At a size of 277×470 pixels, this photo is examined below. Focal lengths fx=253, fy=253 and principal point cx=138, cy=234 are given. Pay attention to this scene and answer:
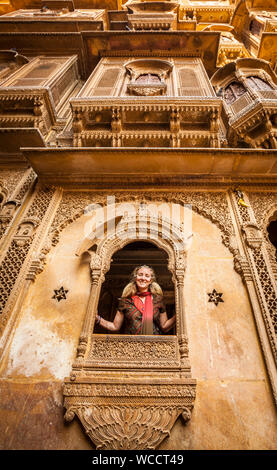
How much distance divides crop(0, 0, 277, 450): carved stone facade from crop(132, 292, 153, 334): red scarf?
1.07 feet

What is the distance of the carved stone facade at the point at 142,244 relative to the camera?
2850 millimetres

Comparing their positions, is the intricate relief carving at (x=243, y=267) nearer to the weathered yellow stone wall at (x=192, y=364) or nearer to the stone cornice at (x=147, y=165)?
the weathered yellow stone wall at (x=192, y=364)

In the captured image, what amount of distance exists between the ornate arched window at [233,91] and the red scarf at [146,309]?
255 inches

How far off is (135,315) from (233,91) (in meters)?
7.42

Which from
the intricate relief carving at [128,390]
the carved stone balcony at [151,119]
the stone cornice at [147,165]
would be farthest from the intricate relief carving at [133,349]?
the carved stone balcony at [151,119]

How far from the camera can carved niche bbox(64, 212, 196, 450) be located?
8.82ft

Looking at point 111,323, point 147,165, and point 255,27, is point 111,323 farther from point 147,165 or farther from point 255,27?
point 255,27

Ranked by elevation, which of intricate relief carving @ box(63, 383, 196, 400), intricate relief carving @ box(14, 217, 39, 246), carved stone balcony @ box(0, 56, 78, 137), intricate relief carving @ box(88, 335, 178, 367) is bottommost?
intricate relief carving @ box(63, 383, 196, 400)

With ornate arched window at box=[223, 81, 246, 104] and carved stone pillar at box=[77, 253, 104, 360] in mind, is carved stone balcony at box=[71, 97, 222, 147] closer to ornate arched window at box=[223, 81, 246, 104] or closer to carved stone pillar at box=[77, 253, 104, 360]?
ornate arched window at box=[223, 81, 246, 104]

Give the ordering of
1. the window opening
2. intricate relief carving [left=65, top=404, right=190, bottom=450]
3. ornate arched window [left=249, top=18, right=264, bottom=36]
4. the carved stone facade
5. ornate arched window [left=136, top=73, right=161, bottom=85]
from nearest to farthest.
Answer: intricate relief carving [left=65, top=404, right=190, bottom=450] < the carved stone facade < the window opening < ornate arched window [left=136, top=73, right=161, bottom=85] < ornate arched window [left=249, top=18, right=264, bottom=36]

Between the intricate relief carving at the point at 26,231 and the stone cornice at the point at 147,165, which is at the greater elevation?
the stone cornice at the point at 147,165

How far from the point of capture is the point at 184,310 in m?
3.60

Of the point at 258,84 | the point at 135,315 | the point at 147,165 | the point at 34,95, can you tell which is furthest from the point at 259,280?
the point at 34,95

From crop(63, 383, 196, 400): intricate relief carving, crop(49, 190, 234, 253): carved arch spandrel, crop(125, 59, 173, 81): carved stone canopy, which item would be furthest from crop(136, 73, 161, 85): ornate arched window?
crop(63, 383, 196, 400): intricate relief carving
